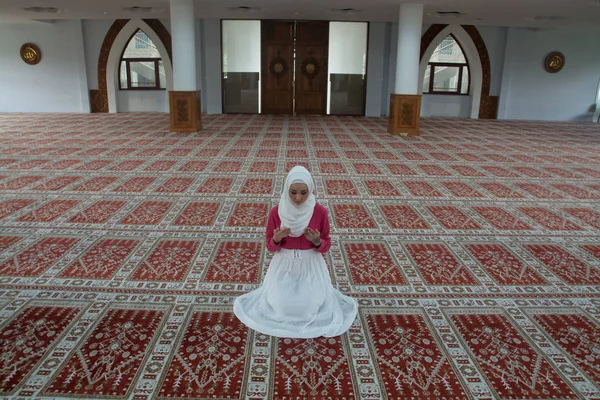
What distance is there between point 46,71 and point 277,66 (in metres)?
5.50

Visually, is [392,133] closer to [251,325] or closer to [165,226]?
[165,226]

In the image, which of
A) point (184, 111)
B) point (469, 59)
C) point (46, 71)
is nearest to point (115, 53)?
point (46, 71)

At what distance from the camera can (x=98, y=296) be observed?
2.29 metres

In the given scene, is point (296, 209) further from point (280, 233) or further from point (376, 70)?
point (376, 70)

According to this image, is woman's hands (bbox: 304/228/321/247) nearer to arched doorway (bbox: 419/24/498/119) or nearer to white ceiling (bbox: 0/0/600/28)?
white ceiling (bbox: 0/0/600/28)

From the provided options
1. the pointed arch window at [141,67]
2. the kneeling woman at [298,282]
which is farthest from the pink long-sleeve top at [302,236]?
the pointed arch window at [141,67]

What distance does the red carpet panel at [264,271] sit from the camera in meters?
1.73

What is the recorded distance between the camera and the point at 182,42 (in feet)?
25.2

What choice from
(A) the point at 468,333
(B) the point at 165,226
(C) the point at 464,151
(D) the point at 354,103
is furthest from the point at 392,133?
(A) the point at 468,333

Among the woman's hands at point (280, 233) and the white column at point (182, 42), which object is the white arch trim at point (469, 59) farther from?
the woman's hands at point (280, 233)

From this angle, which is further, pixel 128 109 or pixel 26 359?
pixel 128 109

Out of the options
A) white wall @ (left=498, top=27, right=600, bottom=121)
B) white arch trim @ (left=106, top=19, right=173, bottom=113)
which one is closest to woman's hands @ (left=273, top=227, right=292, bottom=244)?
white arch trim @ (left=106, top=19, right=173, bottom=113)

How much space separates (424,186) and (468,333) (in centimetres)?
265

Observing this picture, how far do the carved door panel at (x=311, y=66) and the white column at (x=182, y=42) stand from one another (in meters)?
3.74
